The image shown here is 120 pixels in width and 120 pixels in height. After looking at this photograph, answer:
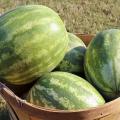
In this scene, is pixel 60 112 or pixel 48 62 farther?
pixel 48 62

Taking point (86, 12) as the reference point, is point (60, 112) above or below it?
above

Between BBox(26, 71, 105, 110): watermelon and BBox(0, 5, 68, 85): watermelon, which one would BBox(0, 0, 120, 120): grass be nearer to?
BBox(0, 5, 68, 85): watermelon

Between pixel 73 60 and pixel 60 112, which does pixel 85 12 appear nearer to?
pixel 73 60

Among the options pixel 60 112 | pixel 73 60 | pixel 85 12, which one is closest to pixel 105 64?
pixel 73 60

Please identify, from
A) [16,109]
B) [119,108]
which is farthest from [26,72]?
[119,108]

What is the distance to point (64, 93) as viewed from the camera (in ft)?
6.31

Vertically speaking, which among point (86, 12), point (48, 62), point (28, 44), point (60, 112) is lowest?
point (86, 12)

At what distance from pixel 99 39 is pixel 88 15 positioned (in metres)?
2.39

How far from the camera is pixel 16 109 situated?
2.02 m

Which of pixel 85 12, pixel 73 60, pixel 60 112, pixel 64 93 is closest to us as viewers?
pixel 60 112

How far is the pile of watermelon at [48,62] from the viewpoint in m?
1.95

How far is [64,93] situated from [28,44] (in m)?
0.35

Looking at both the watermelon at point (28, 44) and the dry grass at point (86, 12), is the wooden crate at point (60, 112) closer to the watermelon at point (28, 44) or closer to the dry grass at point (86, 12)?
the watermelon at point (28, 44)

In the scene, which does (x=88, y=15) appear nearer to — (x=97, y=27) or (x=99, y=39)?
(x=97, y=27)
